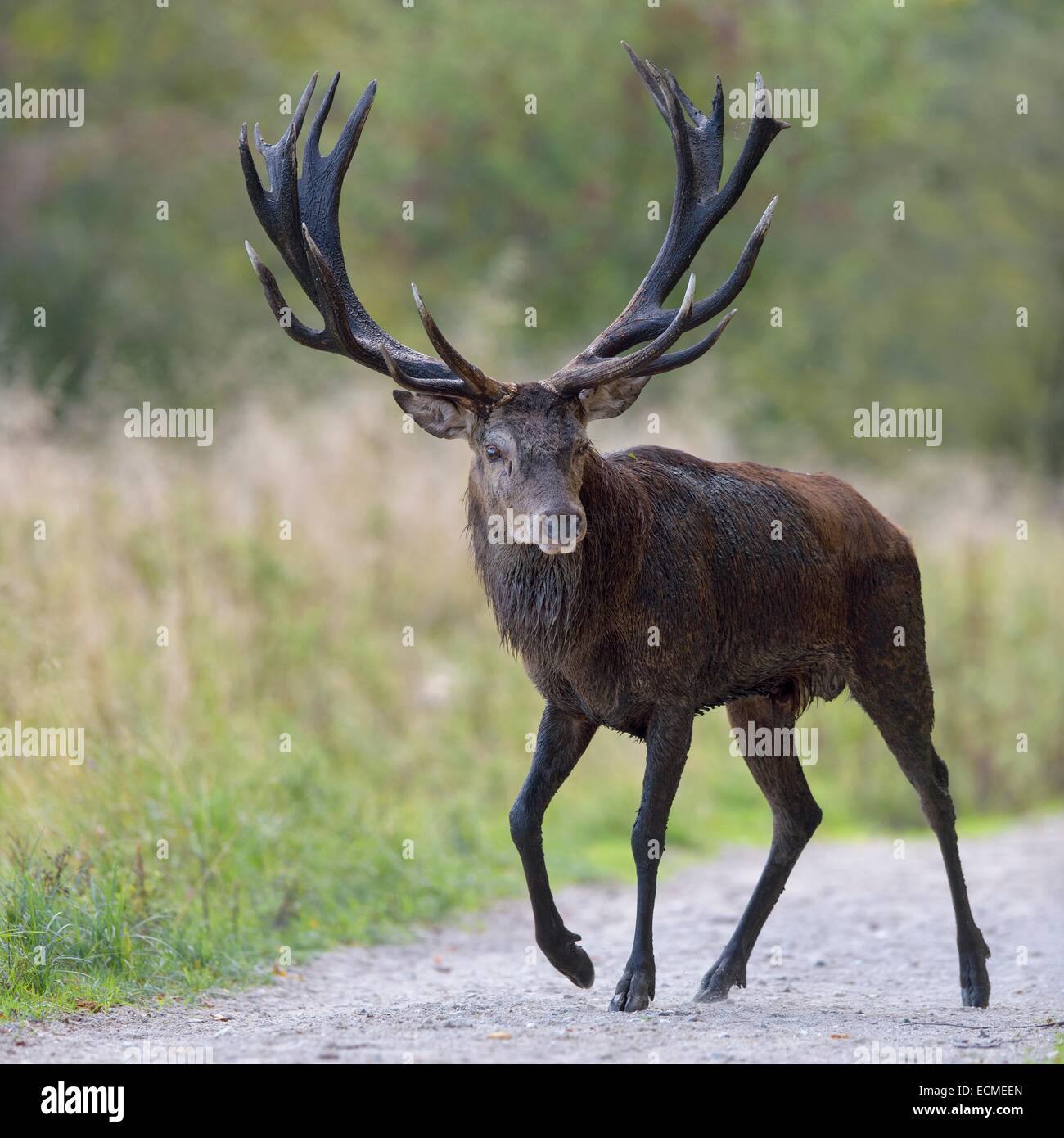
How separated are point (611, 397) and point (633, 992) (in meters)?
2.32

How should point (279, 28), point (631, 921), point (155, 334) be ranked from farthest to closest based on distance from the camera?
point (279, 28) < point (155, 334) < point (631, 921)

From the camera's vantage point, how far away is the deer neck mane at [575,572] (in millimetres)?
6660

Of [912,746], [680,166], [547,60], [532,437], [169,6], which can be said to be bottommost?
[912,746]

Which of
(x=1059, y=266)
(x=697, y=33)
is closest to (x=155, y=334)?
(x=697, y=33)

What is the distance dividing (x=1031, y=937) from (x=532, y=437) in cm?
442

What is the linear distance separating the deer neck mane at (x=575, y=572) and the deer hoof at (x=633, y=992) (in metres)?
1.24

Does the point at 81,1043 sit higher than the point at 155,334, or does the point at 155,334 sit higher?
the point at 155,334

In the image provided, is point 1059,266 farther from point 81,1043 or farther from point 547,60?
point 81,1043

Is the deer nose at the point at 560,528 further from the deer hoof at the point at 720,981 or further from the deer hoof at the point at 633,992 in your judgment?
the deer hoof at the point at 720,981


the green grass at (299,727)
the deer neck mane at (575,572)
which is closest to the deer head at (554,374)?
the deer neck mane at (575,572)

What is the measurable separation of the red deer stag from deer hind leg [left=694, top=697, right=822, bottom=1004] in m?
0.01

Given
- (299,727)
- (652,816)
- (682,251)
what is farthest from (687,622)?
(299,727)

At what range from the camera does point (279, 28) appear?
105ft

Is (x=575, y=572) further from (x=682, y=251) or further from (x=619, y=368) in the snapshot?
(x=682, y=251)
